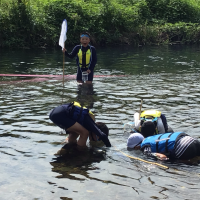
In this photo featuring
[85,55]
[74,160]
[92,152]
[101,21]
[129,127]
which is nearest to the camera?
[74,160]

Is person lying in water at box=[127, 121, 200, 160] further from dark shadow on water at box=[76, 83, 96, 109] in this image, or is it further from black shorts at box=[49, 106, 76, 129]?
dark shadow on water at box=[76, 83, 96, 109]

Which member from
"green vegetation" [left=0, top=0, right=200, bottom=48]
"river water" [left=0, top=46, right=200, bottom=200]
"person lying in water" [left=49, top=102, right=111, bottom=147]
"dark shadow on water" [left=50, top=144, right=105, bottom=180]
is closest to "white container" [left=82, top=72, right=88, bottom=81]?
"river water" [left=0, top=46, right=200, bottom=200]

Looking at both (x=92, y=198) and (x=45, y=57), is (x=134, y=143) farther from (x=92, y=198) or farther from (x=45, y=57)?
(x=45, y=57)

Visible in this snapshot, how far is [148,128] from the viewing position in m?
6.74

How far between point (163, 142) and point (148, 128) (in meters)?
0.53

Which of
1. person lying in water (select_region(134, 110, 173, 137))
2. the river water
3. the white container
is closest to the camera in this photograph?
the river water

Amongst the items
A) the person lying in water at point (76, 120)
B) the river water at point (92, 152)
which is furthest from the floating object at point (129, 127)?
the person lying in water at point (76, 120)

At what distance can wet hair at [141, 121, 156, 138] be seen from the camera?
672 cm

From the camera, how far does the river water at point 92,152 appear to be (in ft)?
16.9

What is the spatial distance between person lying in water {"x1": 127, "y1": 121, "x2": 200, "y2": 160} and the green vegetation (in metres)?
22.6

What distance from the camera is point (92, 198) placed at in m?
4.86

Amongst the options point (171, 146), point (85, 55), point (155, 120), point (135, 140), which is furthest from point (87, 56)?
point (171, 146)

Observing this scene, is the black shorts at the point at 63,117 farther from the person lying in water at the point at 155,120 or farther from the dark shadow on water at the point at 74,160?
the person lying in water at the point at 155,120

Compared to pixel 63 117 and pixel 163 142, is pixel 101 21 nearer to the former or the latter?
pixel 63 117
